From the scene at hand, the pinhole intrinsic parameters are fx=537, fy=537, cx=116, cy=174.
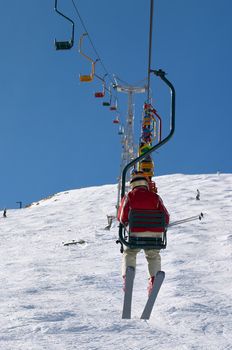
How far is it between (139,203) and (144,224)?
266mm

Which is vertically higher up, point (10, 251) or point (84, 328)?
point (84, 328)

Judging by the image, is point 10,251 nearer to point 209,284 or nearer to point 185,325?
point 209,284

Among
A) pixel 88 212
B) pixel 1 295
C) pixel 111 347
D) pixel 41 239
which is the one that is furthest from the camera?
pixel 88 212

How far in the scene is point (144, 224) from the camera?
6.23 metres

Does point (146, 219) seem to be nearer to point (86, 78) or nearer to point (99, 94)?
point (86, 78)

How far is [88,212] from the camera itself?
3081 centimetres

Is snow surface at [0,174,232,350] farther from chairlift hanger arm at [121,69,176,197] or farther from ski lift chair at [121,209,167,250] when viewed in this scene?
chairlift hanger arm at [121,69,176,197]

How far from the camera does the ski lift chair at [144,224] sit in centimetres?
621

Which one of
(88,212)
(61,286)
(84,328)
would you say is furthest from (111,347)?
(88,212)

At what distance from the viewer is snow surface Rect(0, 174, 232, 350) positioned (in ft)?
21.0

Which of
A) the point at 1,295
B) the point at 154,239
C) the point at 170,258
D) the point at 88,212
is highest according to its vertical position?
the point at 154,239

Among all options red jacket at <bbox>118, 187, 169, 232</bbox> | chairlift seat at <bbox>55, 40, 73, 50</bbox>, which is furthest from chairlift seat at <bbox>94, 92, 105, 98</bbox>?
red jacket at <bbox>118, 187, 169, 232</bbox>

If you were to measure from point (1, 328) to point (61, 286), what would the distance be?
154 inches

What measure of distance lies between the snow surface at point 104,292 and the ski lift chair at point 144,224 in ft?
3.63
